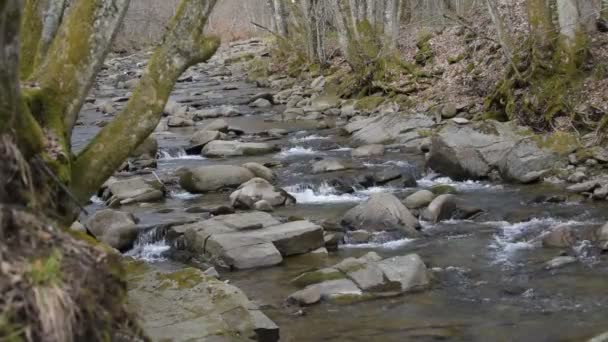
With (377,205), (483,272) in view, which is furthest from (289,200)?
(483,272)

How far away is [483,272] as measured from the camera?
901 cm

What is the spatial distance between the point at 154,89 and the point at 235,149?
1166 cm

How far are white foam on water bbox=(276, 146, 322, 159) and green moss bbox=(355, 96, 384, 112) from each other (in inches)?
175

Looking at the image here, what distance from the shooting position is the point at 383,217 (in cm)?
1109

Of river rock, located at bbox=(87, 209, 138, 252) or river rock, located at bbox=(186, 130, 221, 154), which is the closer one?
river rock, located at bbox=(87, 209, 138, 252)

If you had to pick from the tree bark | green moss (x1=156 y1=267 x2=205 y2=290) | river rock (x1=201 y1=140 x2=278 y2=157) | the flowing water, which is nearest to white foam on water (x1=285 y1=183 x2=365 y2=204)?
the flowing water

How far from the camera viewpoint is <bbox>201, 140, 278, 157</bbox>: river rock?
17.8 m

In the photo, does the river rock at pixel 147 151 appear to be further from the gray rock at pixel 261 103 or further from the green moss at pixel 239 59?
the green moss at pixel 239 59

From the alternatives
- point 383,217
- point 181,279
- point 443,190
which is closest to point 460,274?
point 383,217

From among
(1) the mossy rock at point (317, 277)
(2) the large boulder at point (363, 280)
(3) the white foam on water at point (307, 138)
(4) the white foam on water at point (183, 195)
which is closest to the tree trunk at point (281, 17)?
(3) the white foam on water at point (307, 138)

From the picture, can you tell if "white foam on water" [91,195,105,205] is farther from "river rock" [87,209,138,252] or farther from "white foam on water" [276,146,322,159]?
"white foam on water" [276,146,322,159]

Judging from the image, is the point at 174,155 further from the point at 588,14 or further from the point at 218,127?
the point at 588,14

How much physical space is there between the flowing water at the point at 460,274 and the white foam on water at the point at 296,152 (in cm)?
167

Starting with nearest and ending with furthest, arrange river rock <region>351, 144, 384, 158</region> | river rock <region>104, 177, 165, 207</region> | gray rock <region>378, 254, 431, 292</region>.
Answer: gray rock <region>378, 254, 431, 292</region>, river rock <region>104, 177, 165, 207</region>, river rock <region>351, 144, 384, 158</region>
